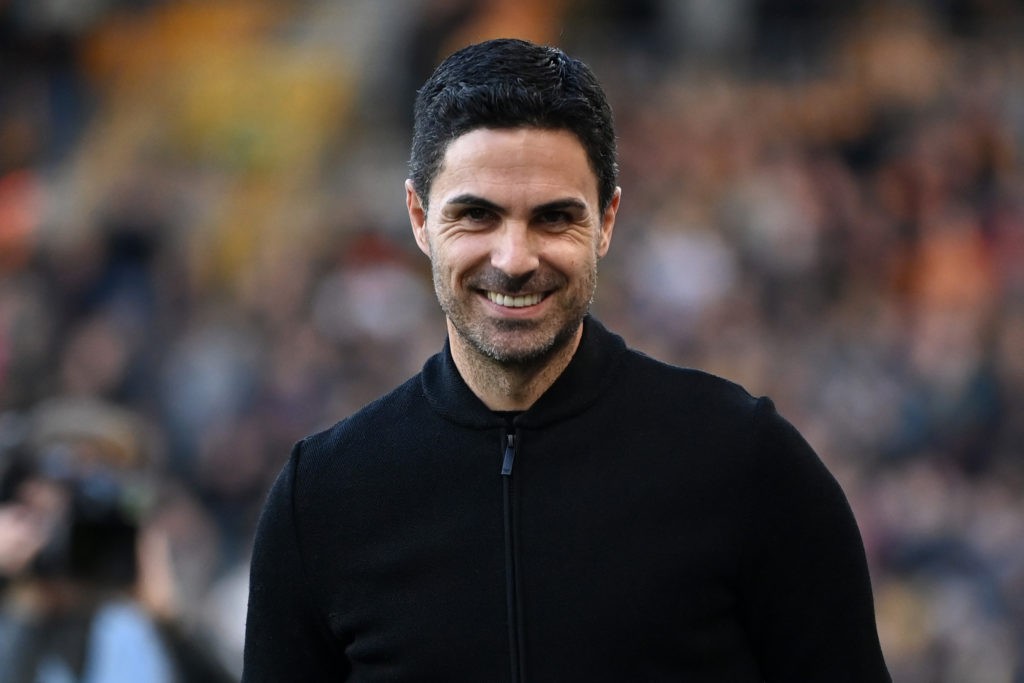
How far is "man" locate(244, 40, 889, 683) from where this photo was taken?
2352 millimetres

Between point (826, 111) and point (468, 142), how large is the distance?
937cm

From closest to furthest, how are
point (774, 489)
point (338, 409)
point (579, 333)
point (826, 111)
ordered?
1. point (774, 489)
2. point (579, 333)
3. point (338, 409)
4. point (826, 111)

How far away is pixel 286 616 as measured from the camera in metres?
2.53

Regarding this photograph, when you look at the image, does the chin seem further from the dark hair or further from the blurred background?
the blurred background

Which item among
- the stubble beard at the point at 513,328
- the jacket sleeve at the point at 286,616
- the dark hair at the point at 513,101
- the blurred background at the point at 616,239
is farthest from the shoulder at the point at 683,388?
the blurred background at the point at 616,239

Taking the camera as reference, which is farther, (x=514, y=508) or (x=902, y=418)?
(x=902, y=418)

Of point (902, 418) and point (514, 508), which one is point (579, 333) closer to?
point (514, 508)

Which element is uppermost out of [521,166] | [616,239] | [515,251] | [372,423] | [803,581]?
[616,239]

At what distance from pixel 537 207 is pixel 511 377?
27 cm

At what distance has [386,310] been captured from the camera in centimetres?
1017

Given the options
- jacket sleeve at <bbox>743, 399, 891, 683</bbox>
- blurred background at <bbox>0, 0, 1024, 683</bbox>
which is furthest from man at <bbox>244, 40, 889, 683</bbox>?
blurred background at <bbox>0, 0, 1024, 683</bbox>

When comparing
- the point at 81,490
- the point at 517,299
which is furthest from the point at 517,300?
the point at 81,490

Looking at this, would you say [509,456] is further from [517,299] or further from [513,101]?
[513,101]

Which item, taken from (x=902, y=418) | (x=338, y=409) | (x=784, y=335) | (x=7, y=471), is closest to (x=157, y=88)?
(x=338, y=409)
